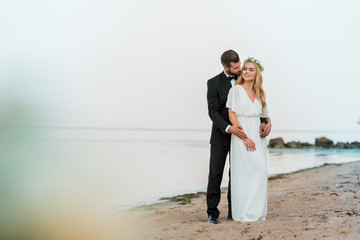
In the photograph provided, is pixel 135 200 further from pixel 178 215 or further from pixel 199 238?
pixel 199 238

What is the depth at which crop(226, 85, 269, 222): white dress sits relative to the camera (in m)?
3.39

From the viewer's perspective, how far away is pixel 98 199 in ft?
1.95

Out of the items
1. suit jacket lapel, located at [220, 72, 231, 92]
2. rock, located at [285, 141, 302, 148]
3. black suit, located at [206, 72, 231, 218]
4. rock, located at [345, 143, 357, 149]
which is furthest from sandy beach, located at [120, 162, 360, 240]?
rock, located at [345, 143, 357, 149]

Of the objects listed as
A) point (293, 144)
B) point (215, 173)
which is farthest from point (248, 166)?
point (293, 144)

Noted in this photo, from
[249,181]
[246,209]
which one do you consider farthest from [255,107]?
[246,209]

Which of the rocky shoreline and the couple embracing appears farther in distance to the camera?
the rocky shoreline

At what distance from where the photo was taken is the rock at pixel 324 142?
73.6 feet

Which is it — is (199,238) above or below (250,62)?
below

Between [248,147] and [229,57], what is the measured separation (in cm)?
75

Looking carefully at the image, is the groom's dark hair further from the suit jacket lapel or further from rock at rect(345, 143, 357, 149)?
rock at rect(345, 143, 357, 149)

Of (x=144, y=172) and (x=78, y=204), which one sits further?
(x=144, y=172)

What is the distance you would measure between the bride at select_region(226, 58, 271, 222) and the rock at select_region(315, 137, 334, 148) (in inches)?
796

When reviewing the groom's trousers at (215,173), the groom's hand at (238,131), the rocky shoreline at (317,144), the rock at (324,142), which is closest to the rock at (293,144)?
the rocky shoreline at (317,144)

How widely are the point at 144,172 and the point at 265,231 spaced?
6.59 m
